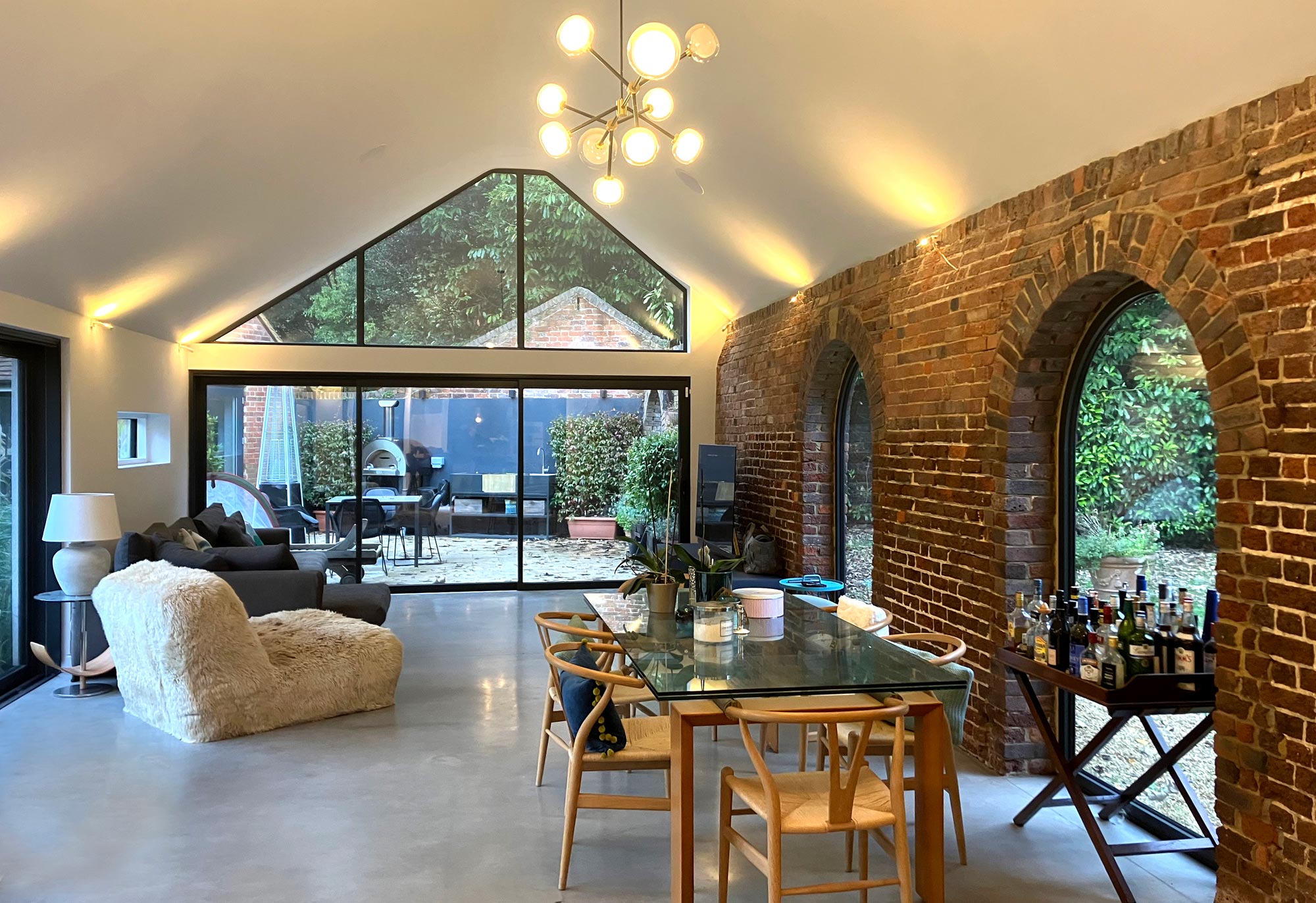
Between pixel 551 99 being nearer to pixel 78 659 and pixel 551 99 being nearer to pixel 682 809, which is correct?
pixel 682 809

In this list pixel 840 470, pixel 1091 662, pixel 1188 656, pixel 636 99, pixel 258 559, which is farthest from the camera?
pixel 840 470

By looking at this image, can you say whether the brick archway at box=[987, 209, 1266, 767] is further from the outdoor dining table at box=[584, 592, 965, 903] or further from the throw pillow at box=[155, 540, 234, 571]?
the throw pillow at box=[155, 540, 234, 571]

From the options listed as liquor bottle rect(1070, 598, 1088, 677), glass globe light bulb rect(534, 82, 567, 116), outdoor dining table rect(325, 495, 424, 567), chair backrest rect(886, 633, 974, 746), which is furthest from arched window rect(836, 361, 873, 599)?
outdoor dining table rect(325, 495, 424, 567)

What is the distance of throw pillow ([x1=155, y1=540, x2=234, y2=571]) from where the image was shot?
6211 mm

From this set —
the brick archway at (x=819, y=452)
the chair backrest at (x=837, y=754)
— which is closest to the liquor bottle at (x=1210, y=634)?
the chair backrest at (x=837, y=754)

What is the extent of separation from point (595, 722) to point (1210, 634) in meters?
2.21

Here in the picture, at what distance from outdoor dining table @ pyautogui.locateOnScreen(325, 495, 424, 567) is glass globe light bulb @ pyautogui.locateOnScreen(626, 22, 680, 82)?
7.25m

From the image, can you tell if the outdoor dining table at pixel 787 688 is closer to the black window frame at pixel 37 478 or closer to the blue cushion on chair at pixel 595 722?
the blue cushion on chair at pixel 595 722

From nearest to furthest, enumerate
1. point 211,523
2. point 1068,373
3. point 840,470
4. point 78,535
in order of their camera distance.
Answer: point 1068,373 < point 78,535 < point 840,470 < point 211,523

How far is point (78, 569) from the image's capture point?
5.89m

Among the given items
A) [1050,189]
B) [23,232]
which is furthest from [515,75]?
[1050,189]

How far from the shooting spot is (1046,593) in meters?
4.57

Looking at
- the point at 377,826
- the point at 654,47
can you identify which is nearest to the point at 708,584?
the point at 377,826

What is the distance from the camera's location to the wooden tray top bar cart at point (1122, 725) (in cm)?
337
